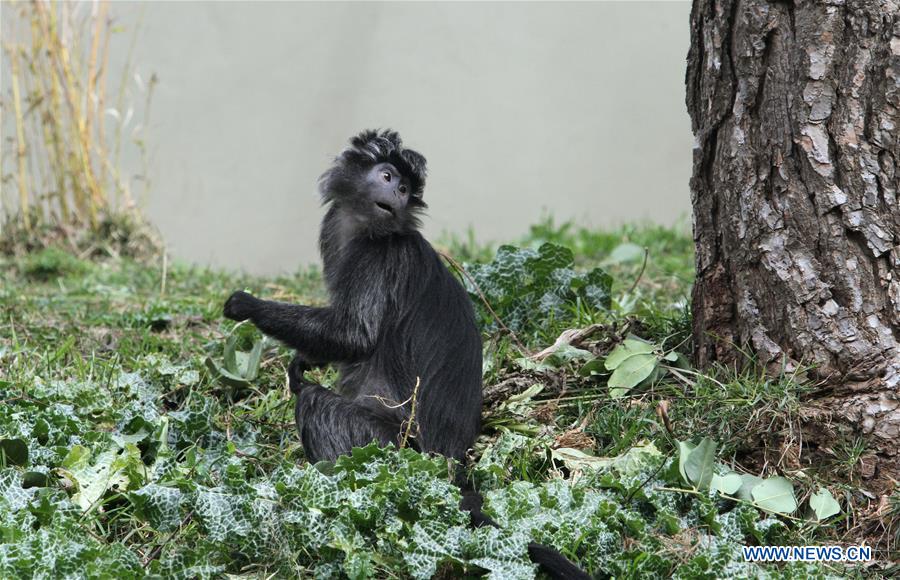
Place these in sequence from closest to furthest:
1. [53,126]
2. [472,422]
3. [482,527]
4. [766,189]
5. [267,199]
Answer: [482,527] → [766,189] → [472,422] → [53,126] → [267,199]

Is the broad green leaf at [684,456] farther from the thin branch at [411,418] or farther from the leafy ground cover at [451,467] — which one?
the thin branch at [411,418]

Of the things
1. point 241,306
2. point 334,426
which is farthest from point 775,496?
point 241,306

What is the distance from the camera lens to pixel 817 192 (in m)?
3.35

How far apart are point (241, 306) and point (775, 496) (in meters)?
2.02

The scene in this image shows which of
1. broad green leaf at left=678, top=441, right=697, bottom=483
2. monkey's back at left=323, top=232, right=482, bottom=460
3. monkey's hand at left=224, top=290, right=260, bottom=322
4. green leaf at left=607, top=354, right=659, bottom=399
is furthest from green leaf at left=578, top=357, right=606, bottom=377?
monkey's hand at left=224, top=290, right=260, bottom=322

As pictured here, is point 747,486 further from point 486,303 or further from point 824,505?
point 486,303

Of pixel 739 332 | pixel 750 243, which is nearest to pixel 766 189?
pixel 750 243

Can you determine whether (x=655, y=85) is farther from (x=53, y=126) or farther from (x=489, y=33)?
(x=53, y=126)

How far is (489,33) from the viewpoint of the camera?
858 cm

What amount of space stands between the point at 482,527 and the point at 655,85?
6574mm

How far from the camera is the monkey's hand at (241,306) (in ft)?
12.8

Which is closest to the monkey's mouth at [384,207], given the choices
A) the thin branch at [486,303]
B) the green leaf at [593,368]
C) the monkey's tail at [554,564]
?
the thin branch at [486,303]

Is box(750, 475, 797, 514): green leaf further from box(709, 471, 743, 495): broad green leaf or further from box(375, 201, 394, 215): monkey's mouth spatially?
box(375, 201, 394, 215): monkey's mouth

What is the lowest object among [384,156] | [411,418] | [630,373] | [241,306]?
[411,418]
